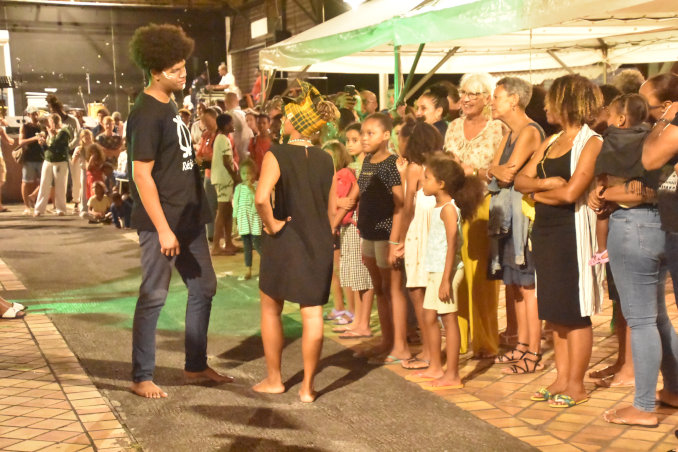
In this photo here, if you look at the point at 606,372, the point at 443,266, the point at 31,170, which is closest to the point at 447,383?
the point at 443,266

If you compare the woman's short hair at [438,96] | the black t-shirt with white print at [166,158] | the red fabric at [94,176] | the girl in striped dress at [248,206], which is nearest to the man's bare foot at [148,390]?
the black t-shirt with white print at [166,158]

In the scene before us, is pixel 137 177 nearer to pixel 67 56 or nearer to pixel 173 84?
pixel 173 84

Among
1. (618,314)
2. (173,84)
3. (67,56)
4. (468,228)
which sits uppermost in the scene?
(67,56)

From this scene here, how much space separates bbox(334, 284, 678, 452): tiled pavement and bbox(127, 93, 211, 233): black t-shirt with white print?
75.1 inches

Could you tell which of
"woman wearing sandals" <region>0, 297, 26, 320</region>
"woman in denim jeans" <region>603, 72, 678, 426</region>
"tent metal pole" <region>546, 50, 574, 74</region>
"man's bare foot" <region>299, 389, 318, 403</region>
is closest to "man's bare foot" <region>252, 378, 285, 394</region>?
"man's bare foot" <region>299, 389, 318, 403</region>

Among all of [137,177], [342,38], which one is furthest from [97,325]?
[342,38]

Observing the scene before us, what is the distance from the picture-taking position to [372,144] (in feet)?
19.1

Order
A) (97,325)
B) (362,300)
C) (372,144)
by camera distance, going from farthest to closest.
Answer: (97,325) < (362,300) < (372,144)

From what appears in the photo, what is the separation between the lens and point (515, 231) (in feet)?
18.0

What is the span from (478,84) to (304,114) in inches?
65.2

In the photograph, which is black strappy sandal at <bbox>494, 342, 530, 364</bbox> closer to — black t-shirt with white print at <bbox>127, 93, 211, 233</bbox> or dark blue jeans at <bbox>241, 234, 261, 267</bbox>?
black t-shirt with white print at <bbox>127, 93, 211, 233</bbox>

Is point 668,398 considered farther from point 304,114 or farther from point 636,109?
point 304,114

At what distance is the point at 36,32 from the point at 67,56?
1301 millimetres

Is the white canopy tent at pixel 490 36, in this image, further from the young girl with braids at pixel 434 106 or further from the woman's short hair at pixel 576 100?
the woman's short hair at pixel 576 100
